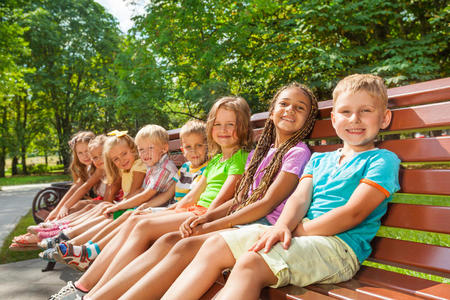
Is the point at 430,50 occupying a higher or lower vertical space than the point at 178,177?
higher

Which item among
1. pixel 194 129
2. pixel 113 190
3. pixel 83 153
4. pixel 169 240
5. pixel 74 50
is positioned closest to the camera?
pixel 169 240

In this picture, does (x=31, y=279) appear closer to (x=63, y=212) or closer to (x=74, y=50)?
(x=63, y=212)

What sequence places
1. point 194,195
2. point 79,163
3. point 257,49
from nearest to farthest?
point 194,195 < point 79,163 < point 257,49

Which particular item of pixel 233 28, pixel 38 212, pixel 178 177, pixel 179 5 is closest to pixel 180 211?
pixel 178 177

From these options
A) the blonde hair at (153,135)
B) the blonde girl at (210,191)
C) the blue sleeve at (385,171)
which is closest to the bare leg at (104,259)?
the blonde girl at (210,191)

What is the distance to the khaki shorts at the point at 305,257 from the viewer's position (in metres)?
1.76

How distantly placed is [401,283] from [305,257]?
458 millimetres

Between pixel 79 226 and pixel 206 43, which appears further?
pixel 206 43

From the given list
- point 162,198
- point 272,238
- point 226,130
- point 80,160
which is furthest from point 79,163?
point 272,238

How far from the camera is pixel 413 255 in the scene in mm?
1972

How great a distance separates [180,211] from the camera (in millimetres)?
3051

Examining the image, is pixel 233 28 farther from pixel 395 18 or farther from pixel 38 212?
pixel 38 212

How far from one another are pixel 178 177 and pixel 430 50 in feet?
33.5

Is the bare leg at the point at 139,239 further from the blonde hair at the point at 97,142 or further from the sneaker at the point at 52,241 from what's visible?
the blonde hair at the point at 97,142
